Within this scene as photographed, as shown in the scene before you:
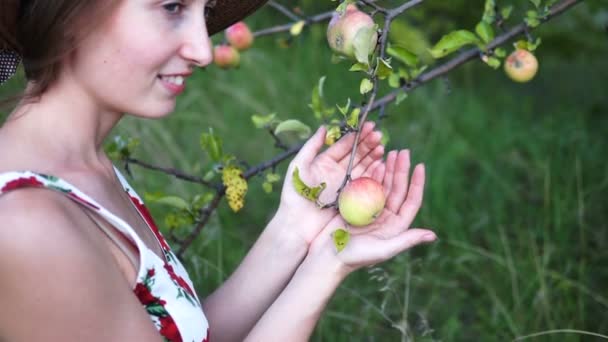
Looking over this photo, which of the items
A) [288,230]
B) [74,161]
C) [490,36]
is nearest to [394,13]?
[490,36]

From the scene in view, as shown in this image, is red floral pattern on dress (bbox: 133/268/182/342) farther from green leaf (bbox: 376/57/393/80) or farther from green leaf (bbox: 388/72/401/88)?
green leaf (bbox: 388/72/401/88)

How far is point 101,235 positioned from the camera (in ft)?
3.82

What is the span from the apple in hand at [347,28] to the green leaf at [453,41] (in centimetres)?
26

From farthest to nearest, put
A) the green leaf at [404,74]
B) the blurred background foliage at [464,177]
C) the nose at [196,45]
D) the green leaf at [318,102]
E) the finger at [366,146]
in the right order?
1. the blurred background foliage at [464,177]
2. the green leaf at [404,74]
3. the green leaf at [318,102]
4. the finger at [366,146]
5. the nose at [196,45]

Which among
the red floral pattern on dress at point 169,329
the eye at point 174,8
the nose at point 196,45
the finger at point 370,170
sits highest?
the eye at point 174,8

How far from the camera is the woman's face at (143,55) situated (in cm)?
118

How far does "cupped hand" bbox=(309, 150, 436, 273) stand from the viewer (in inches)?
49.9

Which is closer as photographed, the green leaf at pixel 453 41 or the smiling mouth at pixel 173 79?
the smiling mouth at pixel 173 79

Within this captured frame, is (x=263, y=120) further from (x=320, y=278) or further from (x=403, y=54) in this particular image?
(x=320, y=278)

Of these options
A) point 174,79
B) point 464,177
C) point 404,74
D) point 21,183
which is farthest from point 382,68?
point 464,177

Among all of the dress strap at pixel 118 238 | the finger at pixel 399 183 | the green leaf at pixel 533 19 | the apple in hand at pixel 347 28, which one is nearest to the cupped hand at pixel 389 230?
the finger at pixel 399 183

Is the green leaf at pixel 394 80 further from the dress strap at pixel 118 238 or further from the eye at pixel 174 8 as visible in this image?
the dress strap at pixel 118 238

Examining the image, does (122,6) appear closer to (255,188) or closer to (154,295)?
(154,295)

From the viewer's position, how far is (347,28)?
4.57 feet
